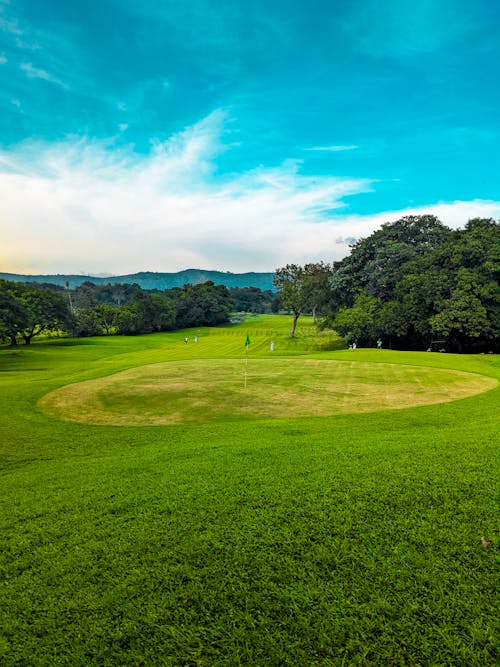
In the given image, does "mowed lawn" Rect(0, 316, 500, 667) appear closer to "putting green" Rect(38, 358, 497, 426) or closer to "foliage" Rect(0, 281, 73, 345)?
"putting green" Rect(38, 358, 497, 426)

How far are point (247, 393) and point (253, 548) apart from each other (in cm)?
1074

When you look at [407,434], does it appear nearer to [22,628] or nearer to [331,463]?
[331,463]

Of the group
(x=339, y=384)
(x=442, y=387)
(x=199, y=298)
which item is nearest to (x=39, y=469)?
(x=339, y=384)

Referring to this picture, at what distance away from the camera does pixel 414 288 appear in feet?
127

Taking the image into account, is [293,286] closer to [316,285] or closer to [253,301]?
[316,285]

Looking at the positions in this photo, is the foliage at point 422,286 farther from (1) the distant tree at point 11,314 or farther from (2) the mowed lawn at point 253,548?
(1) the distant tree at point 11,314

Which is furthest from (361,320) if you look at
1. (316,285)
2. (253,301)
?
(253,301)

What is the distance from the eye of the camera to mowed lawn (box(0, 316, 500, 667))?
2.66 metres

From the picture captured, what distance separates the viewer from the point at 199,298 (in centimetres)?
9431

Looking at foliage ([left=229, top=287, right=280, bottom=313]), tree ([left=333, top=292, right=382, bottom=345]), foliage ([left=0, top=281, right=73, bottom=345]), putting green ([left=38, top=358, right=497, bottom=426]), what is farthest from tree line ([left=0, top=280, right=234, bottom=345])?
foliage ([left=229, top=287, right=280, bottom=313])

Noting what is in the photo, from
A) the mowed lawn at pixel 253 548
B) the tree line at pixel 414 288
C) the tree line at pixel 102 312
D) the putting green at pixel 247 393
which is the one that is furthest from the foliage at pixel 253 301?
the mowed lawn at pixel 253 548

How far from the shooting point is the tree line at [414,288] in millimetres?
34406

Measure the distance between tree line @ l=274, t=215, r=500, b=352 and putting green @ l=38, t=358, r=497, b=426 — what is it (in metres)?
19.6

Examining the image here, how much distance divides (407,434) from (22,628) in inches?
298
